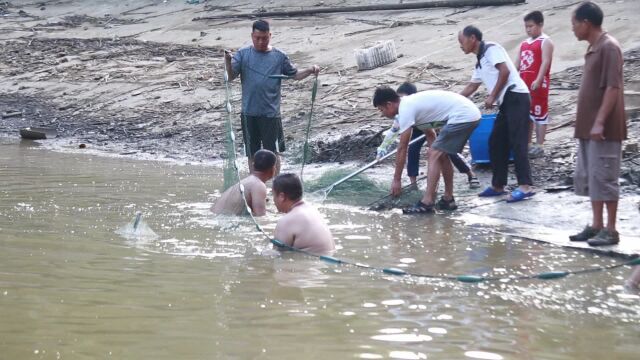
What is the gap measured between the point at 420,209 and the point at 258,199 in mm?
1481

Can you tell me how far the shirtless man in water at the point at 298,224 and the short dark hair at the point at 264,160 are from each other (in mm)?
1136

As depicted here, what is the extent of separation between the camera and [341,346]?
465cm

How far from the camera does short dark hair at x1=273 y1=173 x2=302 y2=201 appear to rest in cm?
693

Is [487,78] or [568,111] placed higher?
[487,78]

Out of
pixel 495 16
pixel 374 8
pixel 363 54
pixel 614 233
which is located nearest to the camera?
pixel 614 233

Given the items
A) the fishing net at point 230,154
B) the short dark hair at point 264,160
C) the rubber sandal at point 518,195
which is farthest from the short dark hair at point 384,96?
the fishing net at point 230,154

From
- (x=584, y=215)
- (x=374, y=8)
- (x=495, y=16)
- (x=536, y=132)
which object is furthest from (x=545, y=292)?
(x=374, y=8)

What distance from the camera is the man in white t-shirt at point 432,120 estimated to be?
331 inches

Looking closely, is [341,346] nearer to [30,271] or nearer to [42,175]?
[30,271]

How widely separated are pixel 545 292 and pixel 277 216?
3462 mm

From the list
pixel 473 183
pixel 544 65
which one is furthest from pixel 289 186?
pixel 544 65

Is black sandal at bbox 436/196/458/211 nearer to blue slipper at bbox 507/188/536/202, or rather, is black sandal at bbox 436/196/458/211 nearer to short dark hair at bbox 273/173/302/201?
blue slipper at bbox 507/188/536/202

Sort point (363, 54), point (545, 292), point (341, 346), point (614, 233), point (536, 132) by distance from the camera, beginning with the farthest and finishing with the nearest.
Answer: point (363, 54), point (536, 132), point (614, 233), point (545, 292), point (341, 346)

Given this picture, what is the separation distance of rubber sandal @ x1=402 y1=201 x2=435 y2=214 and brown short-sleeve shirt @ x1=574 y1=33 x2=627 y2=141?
2.00 m
